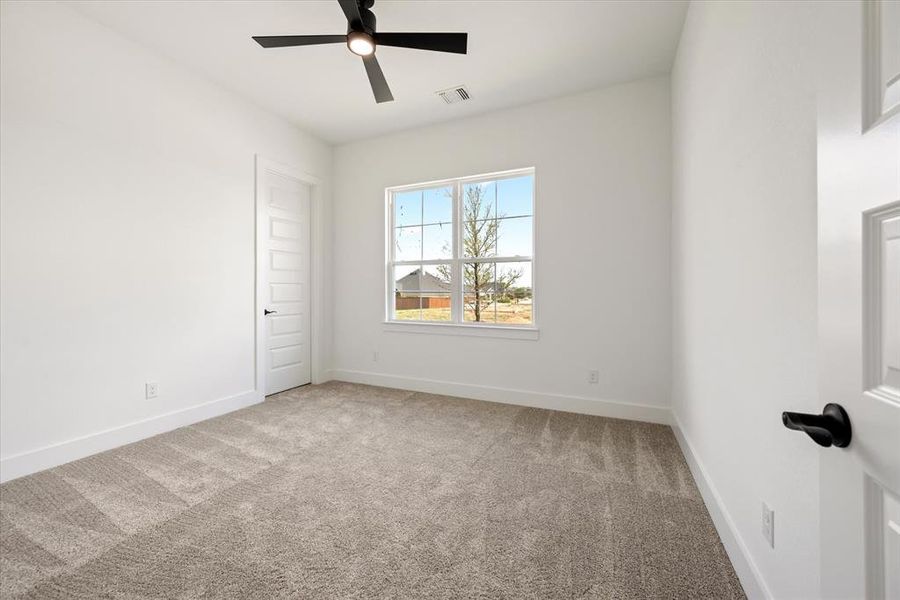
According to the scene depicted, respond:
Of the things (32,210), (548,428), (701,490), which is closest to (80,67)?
(32,210)

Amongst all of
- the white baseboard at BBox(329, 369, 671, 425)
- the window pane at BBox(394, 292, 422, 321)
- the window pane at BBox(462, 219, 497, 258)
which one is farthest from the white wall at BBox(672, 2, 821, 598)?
the window pane at BBox(394, 292, 422, 321)

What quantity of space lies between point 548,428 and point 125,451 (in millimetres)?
3110

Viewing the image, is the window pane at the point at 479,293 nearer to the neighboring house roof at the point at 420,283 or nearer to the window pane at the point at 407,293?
the neighboring house roof at the point at 420,283

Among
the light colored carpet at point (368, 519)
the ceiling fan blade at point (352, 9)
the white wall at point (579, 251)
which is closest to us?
the light colored carpet at point (368, 519)

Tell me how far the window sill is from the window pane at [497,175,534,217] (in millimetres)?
1177

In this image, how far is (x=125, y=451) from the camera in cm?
254

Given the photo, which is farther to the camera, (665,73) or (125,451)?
(665,73)

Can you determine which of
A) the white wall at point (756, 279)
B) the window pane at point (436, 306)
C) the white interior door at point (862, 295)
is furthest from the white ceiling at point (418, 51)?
the white interior door at point (862, 295)

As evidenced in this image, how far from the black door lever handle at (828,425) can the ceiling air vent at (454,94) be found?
344cm

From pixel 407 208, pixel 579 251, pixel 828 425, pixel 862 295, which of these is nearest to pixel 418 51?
pixel 407 208

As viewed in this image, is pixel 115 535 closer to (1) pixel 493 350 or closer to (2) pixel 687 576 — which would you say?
(2) pixel 687 576

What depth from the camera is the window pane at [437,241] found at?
13.3ft

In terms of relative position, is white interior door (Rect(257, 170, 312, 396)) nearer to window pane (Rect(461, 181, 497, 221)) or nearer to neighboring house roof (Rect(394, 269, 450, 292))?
neighboring house roof (Rect(394, 269, 450, 292))

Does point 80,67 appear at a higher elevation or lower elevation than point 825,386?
higher
